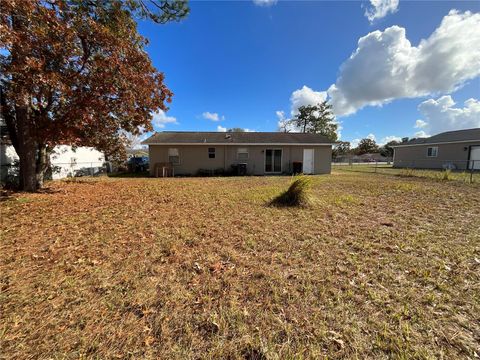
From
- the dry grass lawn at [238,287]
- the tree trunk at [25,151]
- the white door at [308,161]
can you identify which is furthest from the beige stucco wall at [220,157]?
the dry grass lawn at [238,287]

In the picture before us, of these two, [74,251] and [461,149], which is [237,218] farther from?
[461,149]

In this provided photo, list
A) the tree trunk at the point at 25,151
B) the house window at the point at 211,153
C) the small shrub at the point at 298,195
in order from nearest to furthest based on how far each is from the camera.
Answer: the small shrub at the point at 298,195, the tree trunk at the point at 25,151, the house window at the point at 211,153

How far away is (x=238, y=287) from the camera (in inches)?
99.0

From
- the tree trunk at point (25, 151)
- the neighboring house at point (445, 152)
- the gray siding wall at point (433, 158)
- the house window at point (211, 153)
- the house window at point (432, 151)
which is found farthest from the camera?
the house window at point (432, 151)

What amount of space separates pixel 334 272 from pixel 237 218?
8.69 ft

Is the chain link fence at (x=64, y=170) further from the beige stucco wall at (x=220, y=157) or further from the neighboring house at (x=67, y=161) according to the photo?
the beige stucco wall at (x=220, y=157)

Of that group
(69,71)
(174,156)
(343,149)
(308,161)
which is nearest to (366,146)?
(343,149)

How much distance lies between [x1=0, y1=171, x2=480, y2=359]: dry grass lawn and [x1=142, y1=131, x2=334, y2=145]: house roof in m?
11.2

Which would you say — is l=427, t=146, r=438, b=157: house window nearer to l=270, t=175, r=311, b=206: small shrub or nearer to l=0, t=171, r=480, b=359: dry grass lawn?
l=0, t=171, r=480, b=359: dry grass lawn

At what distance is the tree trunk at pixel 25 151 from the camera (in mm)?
6641

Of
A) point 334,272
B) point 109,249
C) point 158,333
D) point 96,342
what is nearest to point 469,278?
point 334,272

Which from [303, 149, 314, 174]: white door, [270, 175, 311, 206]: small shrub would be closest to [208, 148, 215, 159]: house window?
[303, 149, 314, 174]: white door

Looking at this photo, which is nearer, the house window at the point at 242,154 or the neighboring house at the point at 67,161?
the neighboring house at the point at 67,161

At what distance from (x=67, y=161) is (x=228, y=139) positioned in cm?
1100
